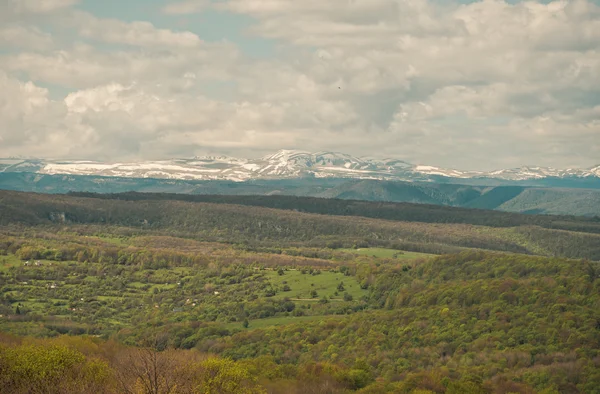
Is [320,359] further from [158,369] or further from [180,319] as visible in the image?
[158,369]

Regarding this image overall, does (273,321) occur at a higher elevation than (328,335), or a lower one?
lower

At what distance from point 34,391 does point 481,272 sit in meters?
127

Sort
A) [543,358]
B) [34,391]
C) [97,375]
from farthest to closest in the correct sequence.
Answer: [543,358] → [97,375] → [34,391]

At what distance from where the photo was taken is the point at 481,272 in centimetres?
18050

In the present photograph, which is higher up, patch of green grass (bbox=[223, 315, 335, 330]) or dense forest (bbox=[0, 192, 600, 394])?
dense forest (bbox=[0, 192, 600, 394])

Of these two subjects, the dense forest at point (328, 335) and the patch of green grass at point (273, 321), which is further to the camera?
the patch of green grass at point (273, 321)

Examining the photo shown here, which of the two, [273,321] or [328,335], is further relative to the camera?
[273,321]

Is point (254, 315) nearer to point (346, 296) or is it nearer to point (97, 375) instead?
point (346, 296)

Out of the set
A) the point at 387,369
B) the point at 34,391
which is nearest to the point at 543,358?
the point at 387,369

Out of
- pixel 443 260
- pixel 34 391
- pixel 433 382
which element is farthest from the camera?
pixel 443 260

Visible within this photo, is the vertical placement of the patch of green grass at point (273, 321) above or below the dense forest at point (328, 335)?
below

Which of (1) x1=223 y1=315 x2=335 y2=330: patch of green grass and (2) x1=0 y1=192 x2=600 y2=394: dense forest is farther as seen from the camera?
(1) x1=223 y1=315 x2=335 y2=330: patch of green grass

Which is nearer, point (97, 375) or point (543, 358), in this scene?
point (97, 375)

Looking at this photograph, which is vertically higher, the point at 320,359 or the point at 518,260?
the point at 518,260
